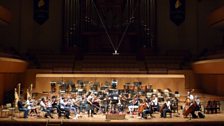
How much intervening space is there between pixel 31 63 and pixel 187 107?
22.4ft

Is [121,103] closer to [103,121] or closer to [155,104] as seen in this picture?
[155,104]

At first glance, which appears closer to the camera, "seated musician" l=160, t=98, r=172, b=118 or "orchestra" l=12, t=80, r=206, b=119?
"orchestra" l=12, t=80, r=206, b=119

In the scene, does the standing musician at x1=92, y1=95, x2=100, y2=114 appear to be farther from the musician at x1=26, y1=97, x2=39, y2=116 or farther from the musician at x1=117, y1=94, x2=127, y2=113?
the musician at x1=26, y1=97, x2=39, y2=116

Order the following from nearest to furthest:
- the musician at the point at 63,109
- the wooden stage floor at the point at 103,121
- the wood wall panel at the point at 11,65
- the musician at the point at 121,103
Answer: the wooden stage floor at the point at 103,121
the musician at the point at 63,109
the musician at the point at 121,103
the wood wall panel at the point at 11,65

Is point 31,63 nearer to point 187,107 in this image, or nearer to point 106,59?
point 106,59

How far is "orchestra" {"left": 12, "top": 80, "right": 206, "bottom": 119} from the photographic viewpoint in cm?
827

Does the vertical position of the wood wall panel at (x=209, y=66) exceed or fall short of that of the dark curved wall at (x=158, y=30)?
it falls short

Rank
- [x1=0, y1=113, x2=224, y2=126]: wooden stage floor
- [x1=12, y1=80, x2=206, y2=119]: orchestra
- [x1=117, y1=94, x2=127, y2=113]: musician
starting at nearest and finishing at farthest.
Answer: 1. [x1=0, y1=113, x2=224, y2=126]: wooden stage floor
2. [x1=12, y1=80, x2=206, y2=119]: orchestra
3. [x1=117, y1=94, x2=127, y2=113]: musician

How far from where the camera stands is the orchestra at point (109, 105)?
27.1 feet

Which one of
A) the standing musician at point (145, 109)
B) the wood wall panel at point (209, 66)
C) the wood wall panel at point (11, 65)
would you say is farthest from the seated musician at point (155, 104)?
the wood wall panel at point (11, 65)

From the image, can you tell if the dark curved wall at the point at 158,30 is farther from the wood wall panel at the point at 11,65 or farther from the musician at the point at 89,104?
the musician at the point at 89,104

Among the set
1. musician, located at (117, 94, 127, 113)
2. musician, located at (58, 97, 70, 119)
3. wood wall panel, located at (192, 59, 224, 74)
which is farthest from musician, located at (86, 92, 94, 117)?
wood wall panel, located at (192, 59, 224, 74)

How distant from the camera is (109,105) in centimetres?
893

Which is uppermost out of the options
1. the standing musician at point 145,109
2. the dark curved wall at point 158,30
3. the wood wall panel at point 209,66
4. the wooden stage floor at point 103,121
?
the dark curved wall at point 158,30
